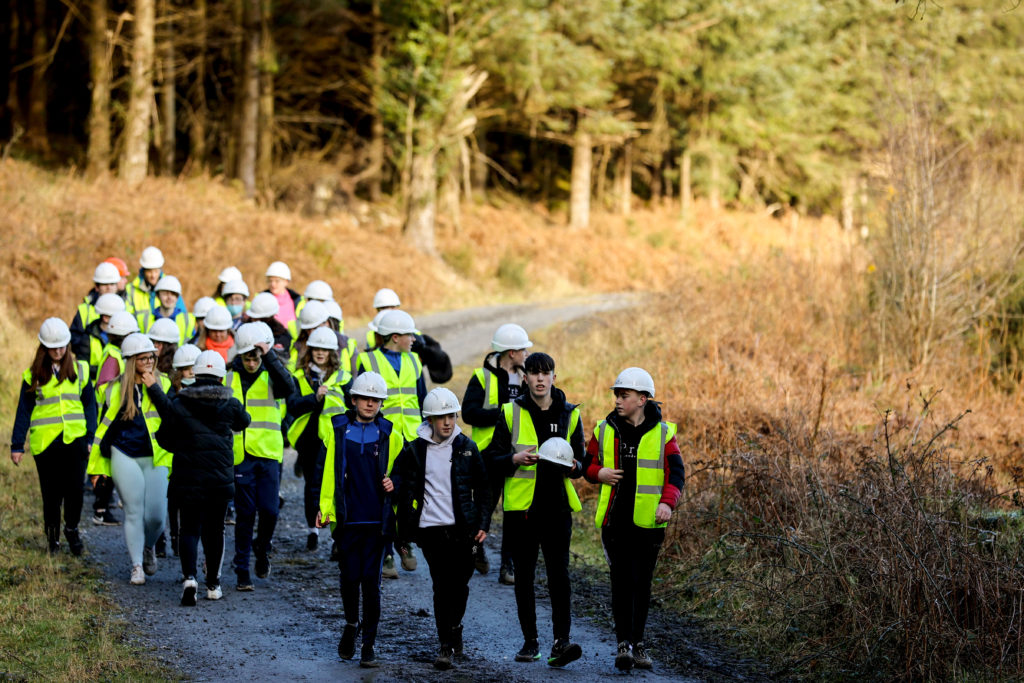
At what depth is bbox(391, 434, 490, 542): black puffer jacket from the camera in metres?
6.52

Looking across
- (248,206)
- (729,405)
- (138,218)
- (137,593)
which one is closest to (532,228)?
(248,206)

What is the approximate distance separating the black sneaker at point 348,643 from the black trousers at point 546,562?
1.03 m

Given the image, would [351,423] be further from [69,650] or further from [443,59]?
[443,59]

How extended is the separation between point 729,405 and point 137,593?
635 centimetres

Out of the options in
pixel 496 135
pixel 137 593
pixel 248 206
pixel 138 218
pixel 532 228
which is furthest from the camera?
pixel 496 135

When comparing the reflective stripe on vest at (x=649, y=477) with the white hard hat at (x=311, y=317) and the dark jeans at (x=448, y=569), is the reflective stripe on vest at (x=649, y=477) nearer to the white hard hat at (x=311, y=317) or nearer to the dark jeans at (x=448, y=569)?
the dark jeans at (x=448, y=569)

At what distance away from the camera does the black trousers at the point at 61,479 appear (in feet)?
28.7

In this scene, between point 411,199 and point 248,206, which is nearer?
point 248,206

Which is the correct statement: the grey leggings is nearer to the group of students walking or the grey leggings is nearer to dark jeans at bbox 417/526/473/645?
the group of students walking

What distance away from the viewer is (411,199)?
31938 millimetres

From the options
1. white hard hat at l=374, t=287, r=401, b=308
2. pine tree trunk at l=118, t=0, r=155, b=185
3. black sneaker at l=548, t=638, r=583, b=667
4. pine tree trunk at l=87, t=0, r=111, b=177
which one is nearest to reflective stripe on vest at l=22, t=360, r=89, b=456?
white hard hat at l=374, t=287, r=401, b=308

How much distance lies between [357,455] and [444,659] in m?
1.32

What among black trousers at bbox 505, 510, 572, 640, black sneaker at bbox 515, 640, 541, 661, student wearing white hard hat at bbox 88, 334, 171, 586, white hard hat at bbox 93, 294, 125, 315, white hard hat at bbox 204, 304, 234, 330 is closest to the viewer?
black trousers at bbox 505, 510, 572, 640

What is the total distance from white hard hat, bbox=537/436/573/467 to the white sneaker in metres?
3.68
